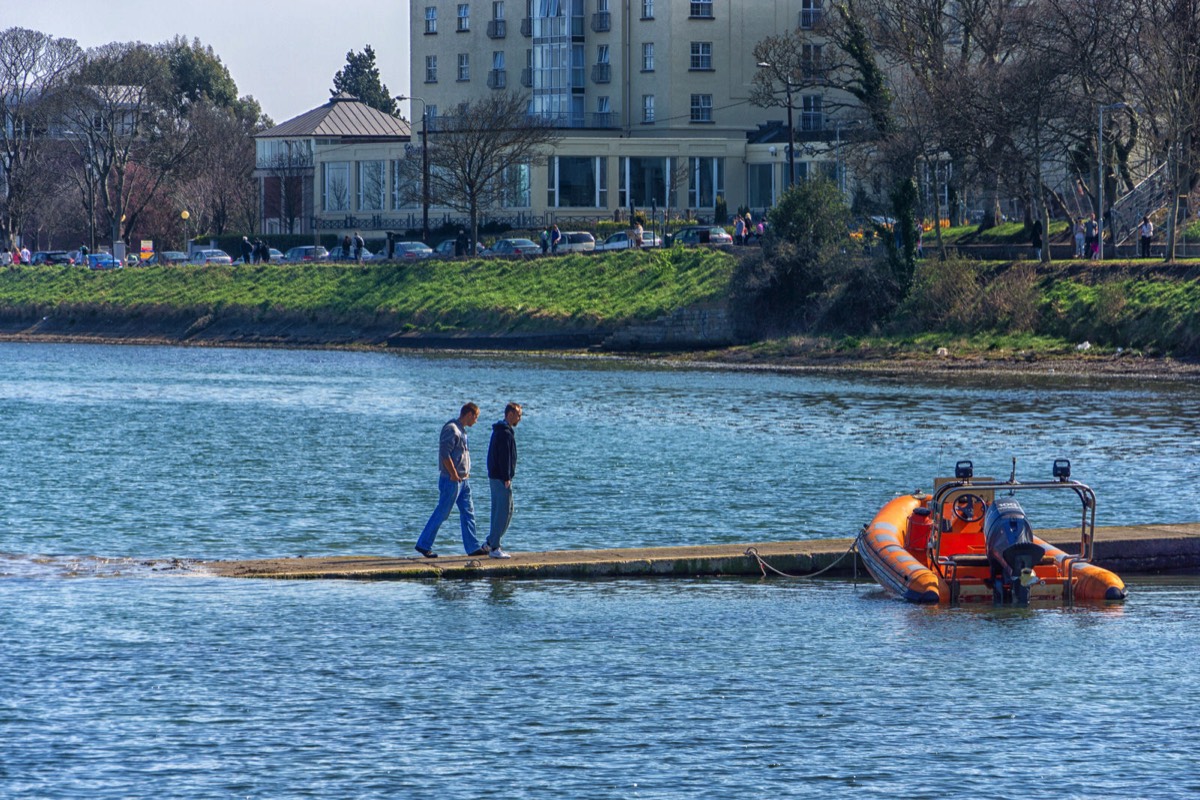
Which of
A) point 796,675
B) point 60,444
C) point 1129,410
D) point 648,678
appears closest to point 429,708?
point 648,678

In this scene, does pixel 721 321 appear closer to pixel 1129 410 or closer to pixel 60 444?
pixel 1129 410

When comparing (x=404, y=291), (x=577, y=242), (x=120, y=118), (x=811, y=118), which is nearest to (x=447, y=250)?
(x=404, y=291)

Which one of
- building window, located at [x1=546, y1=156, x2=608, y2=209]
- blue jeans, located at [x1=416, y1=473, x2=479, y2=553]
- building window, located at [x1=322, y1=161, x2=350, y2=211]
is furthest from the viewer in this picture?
building window, located at [x1=322, y1=161, x2=350, y2=211]

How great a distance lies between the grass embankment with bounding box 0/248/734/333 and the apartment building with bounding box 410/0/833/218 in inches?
609

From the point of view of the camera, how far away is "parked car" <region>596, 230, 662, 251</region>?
278 ft

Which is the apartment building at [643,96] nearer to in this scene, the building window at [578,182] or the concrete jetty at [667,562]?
the building window at [578,182]

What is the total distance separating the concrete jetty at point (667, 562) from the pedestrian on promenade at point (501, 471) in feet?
1.09

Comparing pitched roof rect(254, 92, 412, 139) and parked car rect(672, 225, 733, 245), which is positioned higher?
pitched roof rect(254, 92, 412, 139)

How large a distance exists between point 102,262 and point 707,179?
117 feet

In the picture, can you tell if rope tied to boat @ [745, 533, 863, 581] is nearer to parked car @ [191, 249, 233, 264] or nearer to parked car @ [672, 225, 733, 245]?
parked car @ [672, 225, 733, 245]

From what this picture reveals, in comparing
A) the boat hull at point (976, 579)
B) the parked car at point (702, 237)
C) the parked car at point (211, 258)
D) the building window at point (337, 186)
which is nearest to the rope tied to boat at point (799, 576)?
the boat hull at point (976, 579)

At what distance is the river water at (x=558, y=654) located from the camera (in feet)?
45.7

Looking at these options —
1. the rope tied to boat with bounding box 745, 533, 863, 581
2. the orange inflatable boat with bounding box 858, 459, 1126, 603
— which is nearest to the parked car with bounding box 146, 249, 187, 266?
the rope tied to boat with bounding box 745, 533, 863, 581

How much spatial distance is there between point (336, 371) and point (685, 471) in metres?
35.4
